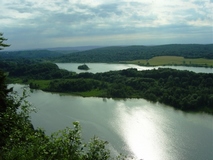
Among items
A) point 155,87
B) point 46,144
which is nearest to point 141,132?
point 155,87

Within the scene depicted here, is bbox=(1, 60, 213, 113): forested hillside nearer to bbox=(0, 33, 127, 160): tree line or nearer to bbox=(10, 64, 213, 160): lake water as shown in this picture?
bbox=(10, 64, 213, 160): lake water

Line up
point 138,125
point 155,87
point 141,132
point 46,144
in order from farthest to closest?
point 155,87
point 138,125
point 141,132
point 46,144

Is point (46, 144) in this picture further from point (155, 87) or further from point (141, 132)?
point (155, 87)

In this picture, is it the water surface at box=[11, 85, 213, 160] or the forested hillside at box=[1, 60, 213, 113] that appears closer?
the water surface at box=[11, 85, 213, 160]

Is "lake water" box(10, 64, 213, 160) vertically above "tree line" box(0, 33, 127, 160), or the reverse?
"tree line" box(0, 33, 127, 160)


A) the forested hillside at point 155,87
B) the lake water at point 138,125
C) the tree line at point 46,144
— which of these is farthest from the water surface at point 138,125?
the tree line at point 46,144

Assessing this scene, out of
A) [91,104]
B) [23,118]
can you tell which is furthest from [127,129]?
[23,118]

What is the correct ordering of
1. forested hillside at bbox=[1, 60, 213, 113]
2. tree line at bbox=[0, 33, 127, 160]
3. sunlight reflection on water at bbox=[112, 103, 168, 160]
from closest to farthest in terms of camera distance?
tree line at bbox=[0, 33, 127, 160]
sunlight reflection on water at bbox=[112, 103, 168, 160]
forested hillside at bbox=[1, 60, 213, 113]

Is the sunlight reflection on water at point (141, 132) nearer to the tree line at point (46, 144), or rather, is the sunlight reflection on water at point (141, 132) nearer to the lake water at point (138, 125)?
the lake water at point (138, 125)

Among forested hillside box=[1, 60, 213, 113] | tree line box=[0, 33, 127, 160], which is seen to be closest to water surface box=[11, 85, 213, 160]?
forested hillside box=[1, 60, 213, 113]
